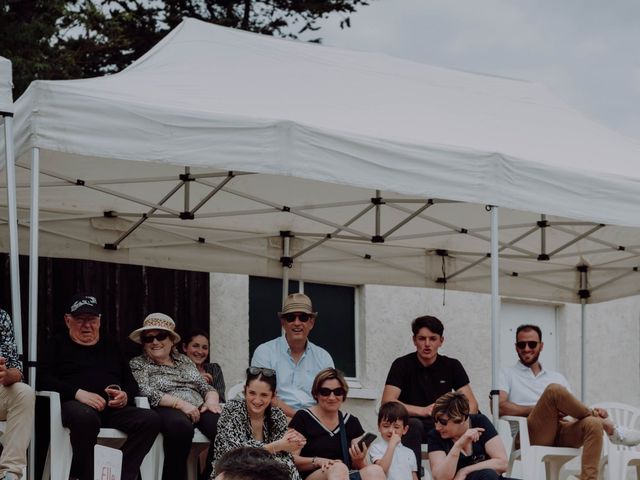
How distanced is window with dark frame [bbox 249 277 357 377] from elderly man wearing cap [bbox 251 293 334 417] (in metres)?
4.45

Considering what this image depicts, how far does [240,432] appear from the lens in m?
7.04

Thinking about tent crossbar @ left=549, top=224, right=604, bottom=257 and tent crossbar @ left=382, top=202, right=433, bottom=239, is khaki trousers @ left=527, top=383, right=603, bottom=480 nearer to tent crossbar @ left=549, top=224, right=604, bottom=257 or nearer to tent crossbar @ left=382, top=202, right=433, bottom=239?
tent crossbar @ left=382, top=202, right=433, bottom=239

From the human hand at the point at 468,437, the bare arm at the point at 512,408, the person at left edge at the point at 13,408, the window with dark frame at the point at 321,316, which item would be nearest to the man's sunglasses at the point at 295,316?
the human hand at the point at 468,437

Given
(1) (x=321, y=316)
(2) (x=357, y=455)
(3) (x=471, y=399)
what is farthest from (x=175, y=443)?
(1) (x=321, y=316)

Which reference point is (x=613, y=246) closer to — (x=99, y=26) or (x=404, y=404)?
(x=404, y=404)

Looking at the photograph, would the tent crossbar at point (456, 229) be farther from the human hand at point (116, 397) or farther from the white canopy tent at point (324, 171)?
the human hand at point (116, 397)

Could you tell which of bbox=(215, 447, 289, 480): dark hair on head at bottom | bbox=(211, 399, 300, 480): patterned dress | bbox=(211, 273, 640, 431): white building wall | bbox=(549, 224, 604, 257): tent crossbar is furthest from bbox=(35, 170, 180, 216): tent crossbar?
bbox=(215, 447, 289, 480): dark hair on head at bottom

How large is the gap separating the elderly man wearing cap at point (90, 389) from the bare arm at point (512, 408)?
2.87m

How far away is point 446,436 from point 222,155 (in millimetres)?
2066

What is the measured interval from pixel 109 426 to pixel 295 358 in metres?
1.68

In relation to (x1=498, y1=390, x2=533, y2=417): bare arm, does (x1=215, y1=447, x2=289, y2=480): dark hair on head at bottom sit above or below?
above

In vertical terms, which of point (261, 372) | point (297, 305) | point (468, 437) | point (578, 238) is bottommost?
point (468, 437)

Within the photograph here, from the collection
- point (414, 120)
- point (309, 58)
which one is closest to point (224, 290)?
point (309, 58)

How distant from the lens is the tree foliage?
13062 mm
